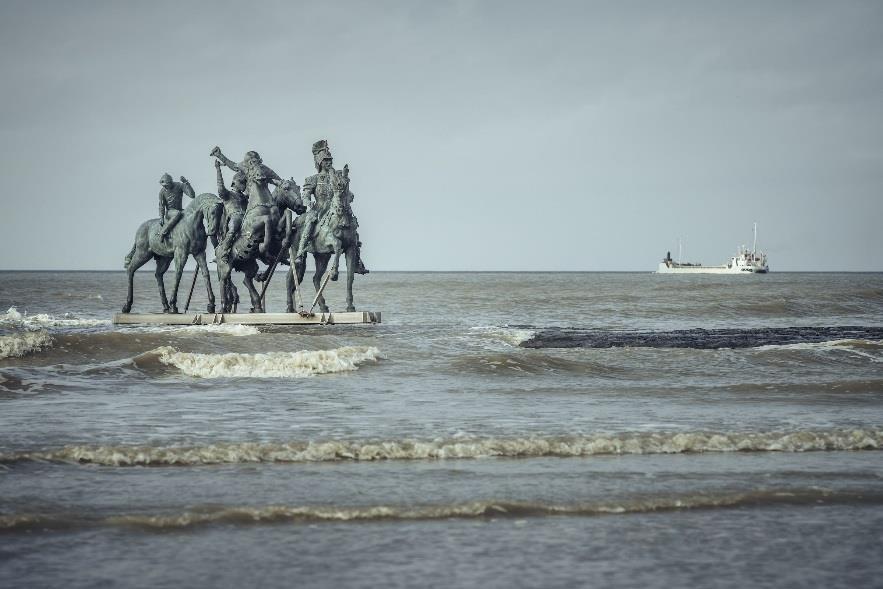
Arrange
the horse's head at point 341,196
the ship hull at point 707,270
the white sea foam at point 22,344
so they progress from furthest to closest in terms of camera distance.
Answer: the ship hull at point 707,270 → the horse's head at point 341,196 → the white sea foam at point 22,344

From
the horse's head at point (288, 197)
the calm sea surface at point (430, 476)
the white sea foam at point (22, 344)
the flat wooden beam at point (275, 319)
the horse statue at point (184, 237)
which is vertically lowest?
the calm sea surface at point (430, 476)

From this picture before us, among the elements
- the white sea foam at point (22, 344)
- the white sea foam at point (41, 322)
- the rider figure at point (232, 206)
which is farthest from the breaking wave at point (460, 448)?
the white sea foam at point (41, 322)

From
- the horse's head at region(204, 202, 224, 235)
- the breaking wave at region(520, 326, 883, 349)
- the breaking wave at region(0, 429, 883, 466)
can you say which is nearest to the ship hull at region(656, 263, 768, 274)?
the breaking wave at region(520, 326, 883, 349)

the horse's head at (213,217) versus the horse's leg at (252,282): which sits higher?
the horse's head at (213,217)

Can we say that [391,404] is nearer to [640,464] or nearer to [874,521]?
[640,464]

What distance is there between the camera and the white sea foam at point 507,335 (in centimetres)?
2322

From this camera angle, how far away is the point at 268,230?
77.1 ft

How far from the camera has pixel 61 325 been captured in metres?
28.2

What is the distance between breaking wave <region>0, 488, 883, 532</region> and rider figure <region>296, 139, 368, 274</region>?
55.4ft

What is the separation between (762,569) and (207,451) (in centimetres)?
472

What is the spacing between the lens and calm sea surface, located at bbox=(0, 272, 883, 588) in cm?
573

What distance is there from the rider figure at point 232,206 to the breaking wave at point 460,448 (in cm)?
1555

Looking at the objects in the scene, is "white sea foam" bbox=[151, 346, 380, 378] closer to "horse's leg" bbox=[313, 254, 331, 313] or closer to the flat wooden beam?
the flat wooden beam

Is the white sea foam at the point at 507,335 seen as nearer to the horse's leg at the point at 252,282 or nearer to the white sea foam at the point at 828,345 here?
the white sea foam at the point at 828,345
